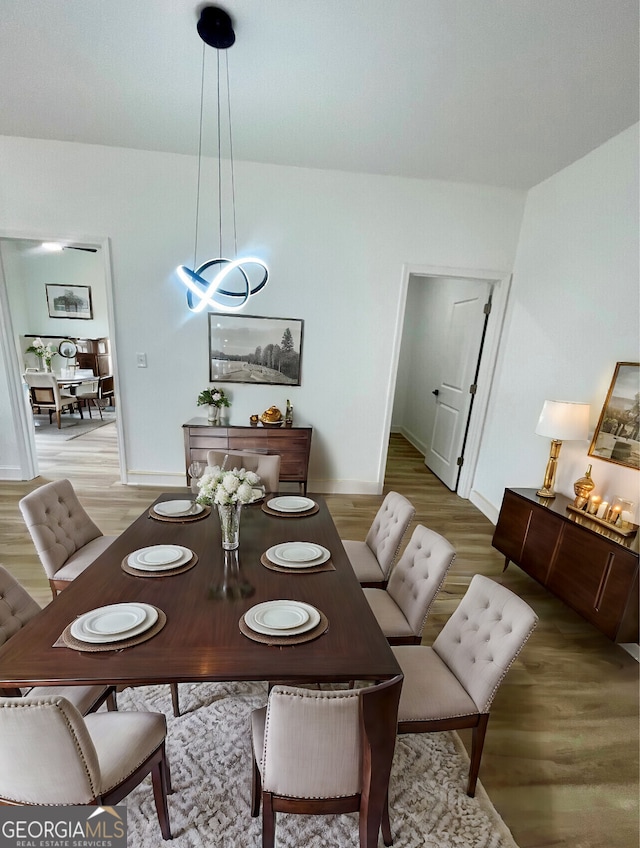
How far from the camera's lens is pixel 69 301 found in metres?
7.71

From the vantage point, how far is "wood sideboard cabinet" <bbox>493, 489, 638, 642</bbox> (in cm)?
201

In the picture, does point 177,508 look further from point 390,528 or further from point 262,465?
point 390,528

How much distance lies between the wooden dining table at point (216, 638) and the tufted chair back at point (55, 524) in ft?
1.45

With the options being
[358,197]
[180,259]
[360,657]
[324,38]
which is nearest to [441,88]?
[324,38]

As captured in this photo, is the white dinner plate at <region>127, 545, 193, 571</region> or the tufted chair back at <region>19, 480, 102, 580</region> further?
the tufted chair back at <region>19, 480, 102, 580</region>

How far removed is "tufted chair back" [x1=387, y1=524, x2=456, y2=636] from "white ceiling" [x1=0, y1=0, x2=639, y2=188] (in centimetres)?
241

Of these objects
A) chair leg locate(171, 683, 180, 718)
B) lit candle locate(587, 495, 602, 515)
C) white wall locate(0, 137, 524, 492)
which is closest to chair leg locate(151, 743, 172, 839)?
chair leg locate(171, 683, 180, 718)

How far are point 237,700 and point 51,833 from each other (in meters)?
0.85

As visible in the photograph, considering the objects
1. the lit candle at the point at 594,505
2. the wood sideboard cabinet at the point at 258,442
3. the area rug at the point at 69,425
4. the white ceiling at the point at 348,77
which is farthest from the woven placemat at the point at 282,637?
the area rug at the point at 69,425

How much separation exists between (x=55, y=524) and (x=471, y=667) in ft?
6.69

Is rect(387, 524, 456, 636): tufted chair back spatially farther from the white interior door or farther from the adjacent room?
the white interior door

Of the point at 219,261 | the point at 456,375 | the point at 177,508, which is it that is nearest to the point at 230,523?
the point at 177,508

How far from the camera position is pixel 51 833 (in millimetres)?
1055

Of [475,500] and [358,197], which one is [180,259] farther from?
[475,500]
